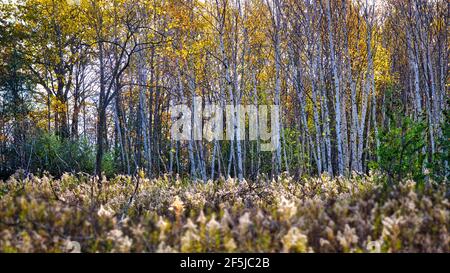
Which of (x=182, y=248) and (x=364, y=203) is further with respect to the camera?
(x=364, y=203)

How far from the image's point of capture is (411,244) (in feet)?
8.22

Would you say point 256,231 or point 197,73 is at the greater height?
point 197,73

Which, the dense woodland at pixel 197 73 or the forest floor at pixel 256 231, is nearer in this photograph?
the forest floor at pixel 256 231

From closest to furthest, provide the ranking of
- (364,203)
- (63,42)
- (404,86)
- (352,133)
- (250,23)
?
(364,203) → (352,133) → (250,23) → (404,86) → (63,42)

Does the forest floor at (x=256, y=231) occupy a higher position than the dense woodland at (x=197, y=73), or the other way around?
the dense woodland at (x=197, y=73)

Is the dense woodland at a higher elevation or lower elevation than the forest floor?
higher

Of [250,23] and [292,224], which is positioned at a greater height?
[250,23]

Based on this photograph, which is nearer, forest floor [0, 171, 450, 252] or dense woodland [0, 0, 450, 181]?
forest floor [0, 171, 450, 252]

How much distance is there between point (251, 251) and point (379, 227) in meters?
0.88

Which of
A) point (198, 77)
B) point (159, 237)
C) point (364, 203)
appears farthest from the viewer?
point (198, 77)

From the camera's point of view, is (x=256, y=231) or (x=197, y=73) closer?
(x=256, y=231)
